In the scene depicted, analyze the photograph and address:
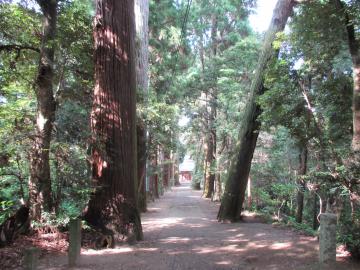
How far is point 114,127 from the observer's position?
27.0 ft

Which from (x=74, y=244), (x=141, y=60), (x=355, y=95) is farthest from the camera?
(x=141, y=60)

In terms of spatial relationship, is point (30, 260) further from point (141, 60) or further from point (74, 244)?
point (141, 60)

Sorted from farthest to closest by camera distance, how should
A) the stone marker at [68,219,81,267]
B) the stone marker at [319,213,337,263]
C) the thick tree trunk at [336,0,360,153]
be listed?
the thick tree trunk at [336,0,360,153], the stone marker at [68,219,81,267], the stone marker at [319,213,337,263]

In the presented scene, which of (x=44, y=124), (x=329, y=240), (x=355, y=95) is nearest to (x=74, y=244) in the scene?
(x=44, y=124)

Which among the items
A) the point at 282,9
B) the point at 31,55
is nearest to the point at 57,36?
the point at 31,55

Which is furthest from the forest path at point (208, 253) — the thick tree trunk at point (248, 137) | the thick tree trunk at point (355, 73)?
the thick tree trunk at point (248, 137)

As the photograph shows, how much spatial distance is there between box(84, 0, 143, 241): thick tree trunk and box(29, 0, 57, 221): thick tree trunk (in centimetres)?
Result: 97

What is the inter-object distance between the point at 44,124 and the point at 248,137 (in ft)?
24.9

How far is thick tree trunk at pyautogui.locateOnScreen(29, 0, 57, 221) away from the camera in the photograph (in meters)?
7.27

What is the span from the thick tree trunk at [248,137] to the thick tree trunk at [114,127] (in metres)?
5.44

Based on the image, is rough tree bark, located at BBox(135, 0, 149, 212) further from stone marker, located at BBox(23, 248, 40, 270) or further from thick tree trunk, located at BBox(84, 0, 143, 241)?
stone marker, located at BBox(23, 248, 40, 270)

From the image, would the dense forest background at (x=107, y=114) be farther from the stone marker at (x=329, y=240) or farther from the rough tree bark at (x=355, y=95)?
the stone marker at (x=329, y=240)

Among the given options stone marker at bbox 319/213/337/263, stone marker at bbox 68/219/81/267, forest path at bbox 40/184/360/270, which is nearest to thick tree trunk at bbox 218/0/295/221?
forest path at bbox 40/184/360/270

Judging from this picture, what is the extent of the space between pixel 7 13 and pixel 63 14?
47.4 inches
